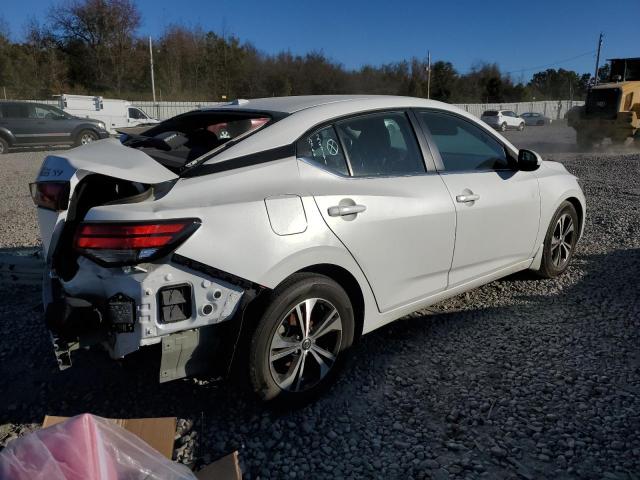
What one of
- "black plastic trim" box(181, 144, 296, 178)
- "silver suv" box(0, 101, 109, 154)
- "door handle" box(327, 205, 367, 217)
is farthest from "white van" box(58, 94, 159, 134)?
"door handle" box(327, 205, 367, 217)

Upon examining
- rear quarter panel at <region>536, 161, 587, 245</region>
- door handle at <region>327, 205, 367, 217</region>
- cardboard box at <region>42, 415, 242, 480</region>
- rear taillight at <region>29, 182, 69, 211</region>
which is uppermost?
rear taillight at <region>29, 182, 69, 211</region>

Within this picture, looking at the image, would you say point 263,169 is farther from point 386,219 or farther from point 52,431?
point 52,431

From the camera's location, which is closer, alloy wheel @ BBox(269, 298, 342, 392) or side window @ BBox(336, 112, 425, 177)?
alloy wheel @ BBox(269, 298, 342, 392)

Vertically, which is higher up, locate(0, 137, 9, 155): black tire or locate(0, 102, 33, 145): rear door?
locate(0, 102, 33, 145): rear door

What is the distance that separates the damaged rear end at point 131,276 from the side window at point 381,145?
0.98 meters

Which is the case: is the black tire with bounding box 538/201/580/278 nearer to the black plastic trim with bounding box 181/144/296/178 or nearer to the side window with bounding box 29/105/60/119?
the black plastic trim with bounding box 181/144/296/178

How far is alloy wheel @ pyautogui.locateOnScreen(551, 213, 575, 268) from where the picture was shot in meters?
4.70

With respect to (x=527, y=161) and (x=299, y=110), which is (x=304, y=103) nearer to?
(x=299, y=110)

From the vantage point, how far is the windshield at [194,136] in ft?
9.04

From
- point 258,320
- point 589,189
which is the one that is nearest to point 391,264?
point 258,320

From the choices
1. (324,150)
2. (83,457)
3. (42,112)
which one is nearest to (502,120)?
(42,112)

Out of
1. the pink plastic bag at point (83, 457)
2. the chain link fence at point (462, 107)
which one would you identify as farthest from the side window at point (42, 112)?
the pink plastic bag at point (83, 457)

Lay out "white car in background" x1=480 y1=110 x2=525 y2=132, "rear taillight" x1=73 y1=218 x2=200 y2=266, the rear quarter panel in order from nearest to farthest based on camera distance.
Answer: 1. "rear taillight" x1=73 y1=218 x2=200 y2=266
2. the rear quarter panel
3. "white car in background" x1=480 y1=110 x2=525 y2=132

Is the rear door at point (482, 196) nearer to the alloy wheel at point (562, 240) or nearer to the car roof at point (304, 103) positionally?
the car roof at point (304, 103)
